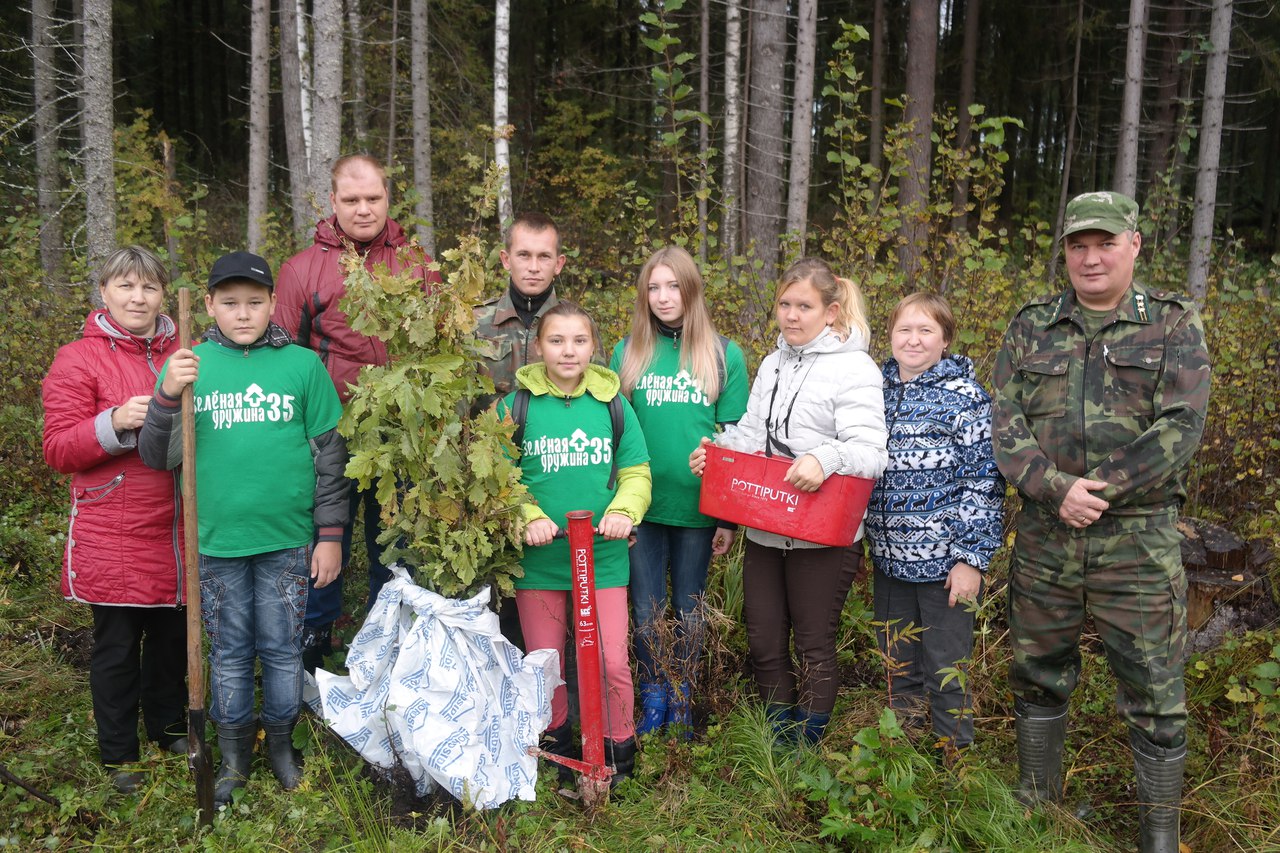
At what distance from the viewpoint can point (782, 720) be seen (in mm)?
3615

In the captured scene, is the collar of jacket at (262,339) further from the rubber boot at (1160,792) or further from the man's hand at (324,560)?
the rubber boot at (1160,792)

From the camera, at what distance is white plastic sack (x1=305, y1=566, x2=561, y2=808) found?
120 inches

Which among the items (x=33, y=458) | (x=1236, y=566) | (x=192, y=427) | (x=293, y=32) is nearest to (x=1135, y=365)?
(x=1236, y=566)

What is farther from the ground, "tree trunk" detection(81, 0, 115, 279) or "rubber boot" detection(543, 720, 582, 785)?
"tree trunk" detection(81, 0, 115, 279)

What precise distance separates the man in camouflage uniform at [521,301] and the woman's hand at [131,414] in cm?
127

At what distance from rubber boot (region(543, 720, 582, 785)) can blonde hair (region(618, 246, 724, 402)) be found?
57.1 inches

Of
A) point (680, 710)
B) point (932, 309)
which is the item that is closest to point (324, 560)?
point (680, 710)

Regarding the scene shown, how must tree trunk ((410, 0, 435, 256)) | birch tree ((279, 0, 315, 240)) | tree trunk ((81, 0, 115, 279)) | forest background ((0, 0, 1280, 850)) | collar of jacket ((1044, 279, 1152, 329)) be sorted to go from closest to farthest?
collar of jacket ((1044, 279, 1152, 329)), forest background ((0, 0, 1280, 850)), tree trunk ((81, 0, 115, 279)), tree trunk ((410, 0, 435, 256)), birch tree ((279, 0, 315, 240))

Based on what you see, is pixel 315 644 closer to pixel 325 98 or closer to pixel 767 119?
pixel 325 98

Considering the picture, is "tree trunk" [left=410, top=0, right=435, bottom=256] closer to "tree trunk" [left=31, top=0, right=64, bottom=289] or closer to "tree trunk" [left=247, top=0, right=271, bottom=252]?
"tree trunk" [left=247, top=0, right=271, bottom=252]

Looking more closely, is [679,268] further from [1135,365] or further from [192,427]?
[192,427]

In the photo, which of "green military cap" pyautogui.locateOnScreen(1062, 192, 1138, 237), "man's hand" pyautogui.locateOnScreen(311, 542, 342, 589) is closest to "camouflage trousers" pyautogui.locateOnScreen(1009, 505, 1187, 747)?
"green military cap" pyautogui.locateOnScreen(1062, 192, 1138, 237)

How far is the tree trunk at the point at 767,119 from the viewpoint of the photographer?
28.6ft

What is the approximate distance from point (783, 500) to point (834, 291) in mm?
893
